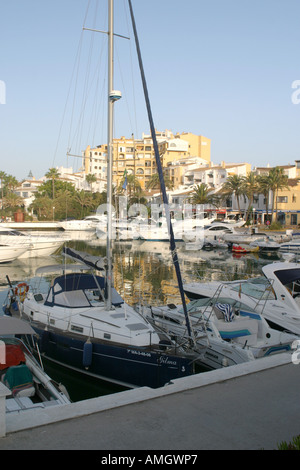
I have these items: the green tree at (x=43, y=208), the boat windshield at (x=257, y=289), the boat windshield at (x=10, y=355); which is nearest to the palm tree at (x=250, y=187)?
the green tree at (x=43, y=208)

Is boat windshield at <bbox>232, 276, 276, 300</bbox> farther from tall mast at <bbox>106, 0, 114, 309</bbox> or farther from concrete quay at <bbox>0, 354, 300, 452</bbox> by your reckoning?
concrete quay at <bbox>0, 354, 300, 452</bbox>

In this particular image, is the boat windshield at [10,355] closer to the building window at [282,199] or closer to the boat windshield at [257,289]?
the boat windshield at [257,289]

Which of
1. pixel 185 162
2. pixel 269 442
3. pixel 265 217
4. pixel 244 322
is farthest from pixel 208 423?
pixel 185 162

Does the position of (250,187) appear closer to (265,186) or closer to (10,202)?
(265,186)

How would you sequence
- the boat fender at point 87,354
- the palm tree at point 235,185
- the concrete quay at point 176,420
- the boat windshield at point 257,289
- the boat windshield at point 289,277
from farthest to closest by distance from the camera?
1. the palm tree at point 235,185
2. the boat windshield at point 257,289
3. the boat windshield at point 289,277
4. the boat fender at point 87,354
5. the concrete quay at point 176,420

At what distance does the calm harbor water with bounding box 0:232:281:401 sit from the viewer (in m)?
11.4

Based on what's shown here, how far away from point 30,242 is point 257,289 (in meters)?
26.8

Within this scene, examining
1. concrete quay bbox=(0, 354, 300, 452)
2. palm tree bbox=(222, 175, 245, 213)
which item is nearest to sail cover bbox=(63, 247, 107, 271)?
concrete quay bbox=(0, 354, 300, 452)

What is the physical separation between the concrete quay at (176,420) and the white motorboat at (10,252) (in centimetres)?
3104

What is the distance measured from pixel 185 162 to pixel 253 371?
10780 centimetres

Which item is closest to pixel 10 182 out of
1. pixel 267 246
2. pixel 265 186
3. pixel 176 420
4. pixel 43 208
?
pixel 43 208

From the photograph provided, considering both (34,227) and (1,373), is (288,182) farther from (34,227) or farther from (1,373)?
(1,373)

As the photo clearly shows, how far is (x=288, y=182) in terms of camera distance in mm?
75312

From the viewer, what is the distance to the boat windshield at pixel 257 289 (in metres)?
13.9
